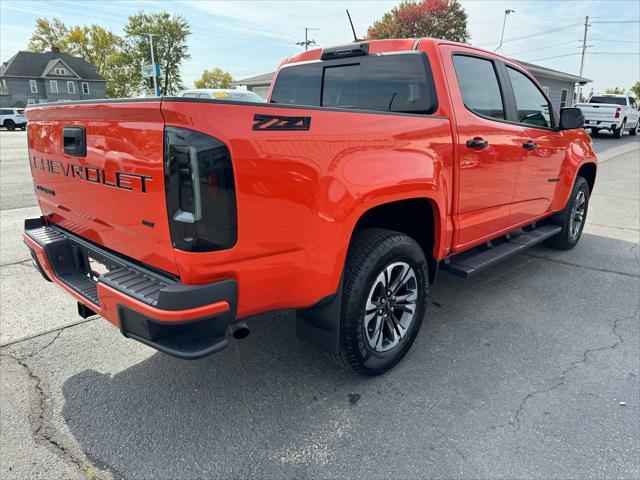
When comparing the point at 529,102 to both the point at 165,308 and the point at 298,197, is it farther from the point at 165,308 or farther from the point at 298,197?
the point at 165,308

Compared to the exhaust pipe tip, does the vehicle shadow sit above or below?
below

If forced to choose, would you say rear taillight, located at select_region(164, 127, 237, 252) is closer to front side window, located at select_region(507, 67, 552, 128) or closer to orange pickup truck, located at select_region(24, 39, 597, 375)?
orange pickup truck, located at select_region(24, 39, 597, 375)

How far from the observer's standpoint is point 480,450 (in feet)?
7.48

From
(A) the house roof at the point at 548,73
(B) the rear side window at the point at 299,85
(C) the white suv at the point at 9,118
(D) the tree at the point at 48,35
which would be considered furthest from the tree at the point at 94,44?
(B) the rear side window at the point at 299,85

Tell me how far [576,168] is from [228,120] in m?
4.45

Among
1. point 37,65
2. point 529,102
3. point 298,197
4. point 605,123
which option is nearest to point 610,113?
point 605,123

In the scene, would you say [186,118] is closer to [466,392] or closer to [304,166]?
[304,166]

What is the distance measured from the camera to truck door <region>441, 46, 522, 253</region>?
3176 mm

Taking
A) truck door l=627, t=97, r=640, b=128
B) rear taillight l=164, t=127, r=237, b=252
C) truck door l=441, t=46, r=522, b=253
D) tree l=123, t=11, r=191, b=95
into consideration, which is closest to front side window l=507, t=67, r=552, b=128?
truck door l=441, t=46, r=522, b=253

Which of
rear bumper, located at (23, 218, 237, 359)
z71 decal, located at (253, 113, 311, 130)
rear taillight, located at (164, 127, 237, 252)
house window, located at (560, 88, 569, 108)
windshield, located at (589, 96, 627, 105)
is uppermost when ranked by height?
house window, located at (560, 88, 569, 108)

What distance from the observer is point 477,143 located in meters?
3.22

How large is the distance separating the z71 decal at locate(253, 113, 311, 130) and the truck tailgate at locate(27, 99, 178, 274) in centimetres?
39

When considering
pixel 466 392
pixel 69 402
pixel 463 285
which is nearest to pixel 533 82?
pixel 463 285

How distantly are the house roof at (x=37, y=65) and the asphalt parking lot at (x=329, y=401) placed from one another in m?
65.9
